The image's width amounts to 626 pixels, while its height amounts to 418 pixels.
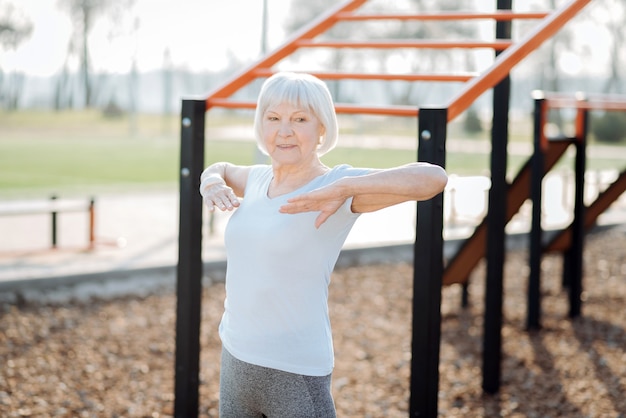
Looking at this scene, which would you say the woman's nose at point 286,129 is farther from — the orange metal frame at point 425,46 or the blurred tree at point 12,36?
the blurred tree at point 12,36

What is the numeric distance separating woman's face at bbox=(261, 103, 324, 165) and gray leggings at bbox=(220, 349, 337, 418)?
1.67ft

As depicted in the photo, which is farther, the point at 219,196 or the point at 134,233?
the point at 134,233

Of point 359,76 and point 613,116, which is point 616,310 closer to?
point 359,76

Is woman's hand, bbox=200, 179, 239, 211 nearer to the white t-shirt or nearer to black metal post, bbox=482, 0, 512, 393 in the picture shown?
the white t-shirt

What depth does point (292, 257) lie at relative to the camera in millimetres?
2115

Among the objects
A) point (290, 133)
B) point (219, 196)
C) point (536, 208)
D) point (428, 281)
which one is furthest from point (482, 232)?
point (290, 133)

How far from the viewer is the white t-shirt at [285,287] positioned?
212 cm

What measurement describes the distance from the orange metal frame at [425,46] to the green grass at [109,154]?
1243cm

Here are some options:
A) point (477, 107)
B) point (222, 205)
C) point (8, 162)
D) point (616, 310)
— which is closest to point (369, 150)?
point (477, 107)

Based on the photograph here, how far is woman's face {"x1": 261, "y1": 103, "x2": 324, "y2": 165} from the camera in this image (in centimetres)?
216

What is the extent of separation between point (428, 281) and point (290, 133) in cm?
85

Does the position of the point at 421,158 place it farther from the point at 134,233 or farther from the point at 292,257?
the point at 134,233

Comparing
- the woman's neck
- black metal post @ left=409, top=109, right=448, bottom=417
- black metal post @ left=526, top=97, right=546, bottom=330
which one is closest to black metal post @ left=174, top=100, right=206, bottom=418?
black metal post @ left=409, top=109, right=448, bottom=417

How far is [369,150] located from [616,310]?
67.0 feet
